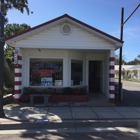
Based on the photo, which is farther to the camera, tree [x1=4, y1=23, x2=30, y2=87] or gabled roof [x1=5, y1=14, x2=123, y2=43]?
tree [x1=4, y1=23, x2=30, y2=87]

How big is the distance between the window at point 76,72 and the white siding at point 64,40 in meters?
1.66

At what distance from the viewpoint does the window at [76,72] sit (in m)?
11.5

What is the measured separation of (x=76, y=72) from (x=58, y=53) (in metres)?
1.73

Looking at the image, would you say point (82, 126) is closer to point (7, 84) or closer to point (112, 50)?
point (112, 50)

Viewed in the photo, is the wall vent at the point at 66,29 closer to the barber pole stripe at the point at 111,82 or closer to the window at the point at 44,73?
the window at the point at 44,73

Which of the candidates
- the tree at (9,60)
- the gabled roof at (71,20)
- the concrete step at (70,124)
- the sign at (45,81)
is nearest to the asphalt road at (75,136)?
the concrete step at (70,124)

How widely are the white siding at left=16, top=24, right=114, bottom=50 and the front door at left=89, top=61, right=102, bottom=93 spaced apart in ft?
11.9

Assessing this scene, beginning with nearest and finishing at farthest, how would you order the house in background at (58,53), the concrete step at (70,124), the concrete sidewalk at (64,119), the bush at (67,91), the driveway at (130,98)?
the concrete step at (70,124), the concrete sidewalk at (64,119), the house in background at (58,53), the driveway at (130,98), the bush at (67,91)

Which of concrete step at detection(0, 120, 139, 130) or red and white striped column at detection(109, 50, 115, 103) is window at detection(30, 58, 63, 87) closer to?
red and white striped column at detection(109, 50, 115, 103)

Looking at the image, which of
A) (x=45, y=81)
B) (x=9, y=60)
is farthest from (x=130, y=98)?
(x=9, y=60)

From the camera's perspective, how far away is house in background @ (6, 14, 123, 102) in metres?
9.97

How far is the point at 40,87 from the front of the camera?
1100 cm

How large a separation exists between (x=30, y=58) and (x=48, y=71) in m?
1.36

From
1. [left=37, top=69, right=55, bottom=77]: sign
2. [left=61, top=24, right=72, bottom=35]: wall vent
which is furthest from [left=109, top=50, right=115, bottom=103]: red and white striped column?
[left=37, top=69, right=55, bottom=77]: sign
